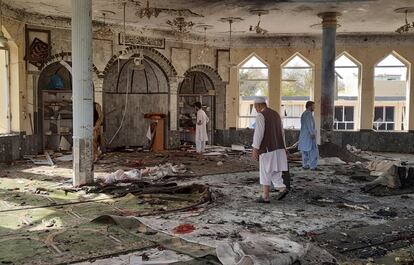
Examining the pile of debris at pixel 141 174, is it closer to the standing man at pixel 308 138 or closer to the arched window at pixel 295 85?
the standing man at pixel 308 138

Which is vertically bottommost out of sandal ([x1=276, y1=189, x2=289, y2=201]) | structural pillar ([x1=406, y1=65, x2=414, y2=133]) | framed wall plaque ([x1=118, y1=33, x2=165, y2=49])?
sandal ([x1=276, y1=189, x2=289, y2=201])

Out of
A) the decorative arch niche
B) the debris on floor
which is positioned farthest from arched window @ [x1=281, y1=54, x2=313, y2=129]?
the debris on floor

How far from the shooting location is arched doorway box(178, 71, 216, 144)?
16.4 meters

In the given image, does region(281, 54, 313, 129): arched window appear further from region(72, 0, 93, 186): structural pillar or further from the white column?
region(72, 0, 93, 186): structural pillar

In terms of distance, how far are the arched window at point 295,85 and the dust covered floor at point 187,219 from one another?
7311 millimetres

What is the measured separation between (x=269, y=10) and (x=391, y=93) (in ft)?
27.0

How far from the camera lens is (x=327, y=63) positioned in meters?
12.7

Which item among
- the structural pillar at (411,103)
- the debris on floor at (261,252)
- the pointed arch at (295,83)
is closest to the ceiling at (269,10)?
the pointed arch at (295,83)

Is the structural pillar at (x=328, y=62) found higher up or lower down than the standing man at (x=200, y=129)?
higher up

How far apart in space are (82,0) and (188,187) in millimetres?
3727

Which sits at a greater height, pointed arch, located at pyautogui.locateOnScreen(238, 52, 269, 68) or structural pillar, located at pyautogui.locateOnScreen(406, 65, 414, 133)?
pointed arch, located at pyautogui.locateOnScreen(238, 52, 269, 68)

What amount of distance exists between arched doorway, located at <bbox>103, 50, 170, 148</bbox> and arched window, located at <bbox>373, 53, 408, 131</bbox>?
7.53m

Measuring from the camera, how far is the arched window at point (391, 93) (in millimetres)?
16062

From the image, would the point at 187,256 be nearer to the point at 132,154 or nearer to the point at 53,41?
the point at 132,154
